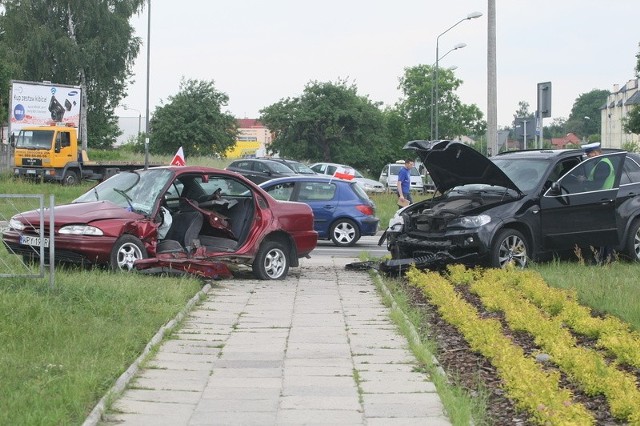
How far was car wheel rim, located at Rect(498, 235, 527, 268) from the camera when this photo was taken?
14.0 metres

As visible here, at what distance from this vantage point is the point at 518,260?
14.3 metres

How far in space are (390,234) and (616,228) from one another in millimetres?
3382

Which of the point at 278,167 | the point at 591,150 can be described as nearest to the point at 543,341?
the point at 591,150

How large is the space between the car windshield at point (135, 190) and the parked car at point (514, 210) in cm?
364

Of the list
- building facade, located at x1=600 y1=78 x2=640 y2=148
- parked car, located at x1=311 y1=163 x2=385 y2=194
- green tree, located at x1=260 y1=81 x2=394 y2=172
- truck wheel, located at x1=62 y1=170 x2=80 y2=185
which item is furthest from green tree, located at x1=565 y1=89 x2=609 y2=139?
truck wheel, located at x1=62 y1=170 x2=80 y2=185

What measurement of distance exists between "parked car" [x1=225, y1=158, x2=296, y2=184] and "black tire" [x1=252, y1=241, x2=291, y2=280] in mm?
22255

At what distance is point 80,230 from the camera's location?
12.6 meters

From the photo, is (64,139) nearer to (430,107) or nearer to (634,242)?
(634,242)

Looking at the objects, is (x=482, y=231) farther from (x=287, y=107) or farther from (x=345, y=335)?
(x=287, y=107)

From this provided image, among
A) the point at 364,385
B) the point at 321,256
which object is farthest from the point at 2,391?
the point at 321,256

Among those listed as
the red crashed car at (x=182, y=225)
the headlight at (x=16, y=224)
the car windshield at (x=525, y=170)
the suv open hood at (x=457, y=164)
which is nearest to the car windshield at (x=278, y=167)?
the car windshield at (x=525, y=170)

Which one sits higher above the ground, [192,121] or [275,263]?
[192,121]

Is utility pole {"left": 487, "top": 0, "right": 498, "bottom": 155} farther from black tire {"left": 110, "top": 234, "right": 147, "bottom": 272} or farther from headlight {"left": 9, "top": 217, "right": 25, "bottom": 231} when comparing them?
headlight {"left": 9, "top": 217, "right": 25, "bottom": 231}

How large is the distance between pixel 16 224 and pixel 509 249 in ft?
21.9
